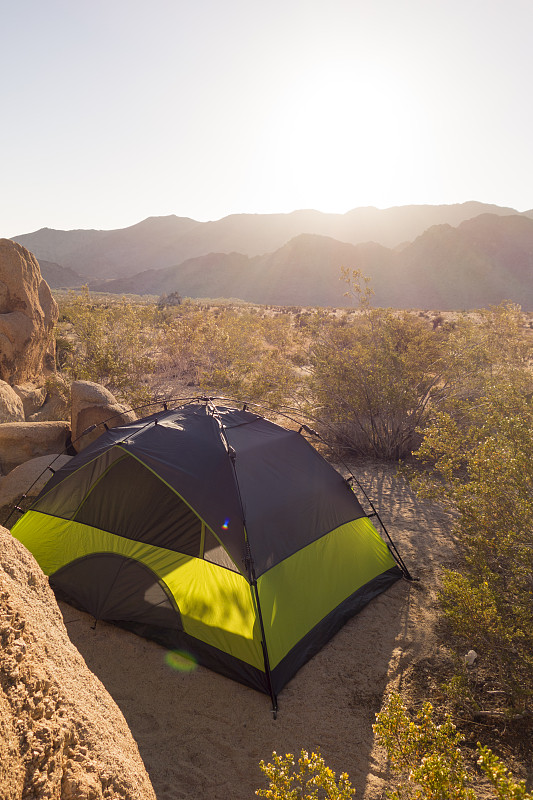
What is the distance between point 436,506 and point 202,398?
4.28m

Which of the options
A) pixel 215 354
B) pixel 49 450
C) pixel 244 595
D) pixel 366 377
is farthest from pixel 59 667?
pixel 215 354


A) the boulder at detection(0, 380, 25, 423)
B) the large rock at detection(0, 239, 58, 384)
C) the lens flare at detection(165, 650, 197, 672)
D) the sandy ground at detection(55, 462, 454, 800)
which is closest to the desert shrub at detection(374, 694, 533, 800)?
the sandy ground at detection(55, 462, 454, 800)

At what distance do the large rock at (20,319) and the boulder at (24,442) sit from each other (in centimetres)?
259

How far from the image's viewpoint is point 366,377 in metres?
9.01

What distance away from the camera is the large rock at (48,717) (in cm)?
135

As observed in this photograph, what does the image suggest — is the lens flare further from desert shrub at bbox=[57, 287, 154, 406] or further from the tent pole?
desert shrub at bbox=[57, 287, 154, 406]

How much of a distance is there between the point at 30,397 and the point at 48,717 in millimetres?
9383

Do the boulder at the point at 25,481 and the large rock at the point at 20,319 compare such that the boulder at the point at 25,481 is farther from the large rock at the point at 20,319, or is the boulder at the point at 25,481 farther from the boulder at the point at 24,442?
the large rock at the point at 20,319

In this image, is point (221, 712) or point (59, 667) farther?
point (221, 712)

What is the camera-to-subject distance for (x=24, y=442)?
7332mm

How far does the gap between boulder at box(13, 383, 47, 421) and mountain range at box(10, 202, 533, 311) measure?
58698mm

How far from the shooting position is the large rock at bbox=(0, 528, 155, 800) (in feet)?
4.43

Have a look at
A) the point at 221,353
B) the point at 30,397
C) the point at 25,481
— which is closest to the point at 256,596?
the point at 25,481

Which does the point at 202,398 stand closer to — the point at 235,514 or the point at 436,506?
the point at 235,514
